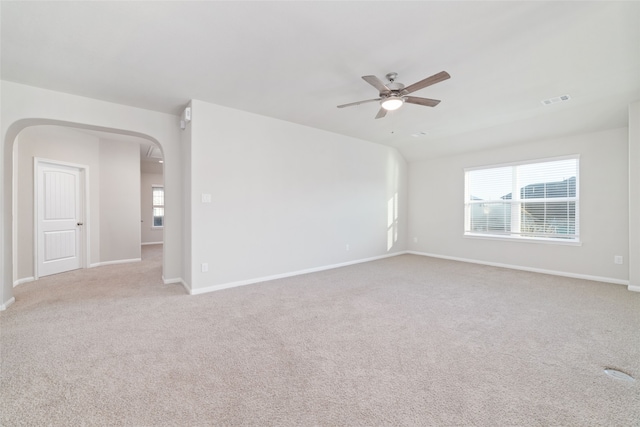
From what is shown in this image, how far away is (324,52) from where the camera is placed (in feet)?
8.22

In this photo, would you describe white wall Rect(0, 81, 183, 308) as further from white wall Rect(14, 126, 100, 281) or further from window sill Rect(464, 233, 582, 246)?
window sill Rect(464, 233, 582, 246)

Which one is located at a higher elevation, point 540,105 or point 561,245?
point 540,105

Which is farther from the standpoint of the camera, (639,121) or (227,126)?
(227,126)

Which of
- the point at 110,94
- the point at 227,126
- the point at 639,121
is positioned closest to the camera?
the point at 110,94

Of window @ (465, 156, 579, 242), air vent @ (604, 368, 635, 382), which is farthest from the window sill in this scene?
air vent @ (604, 368, 635, 382)

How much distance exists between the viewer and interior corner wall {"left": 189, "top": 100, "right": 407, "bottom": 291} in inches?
147

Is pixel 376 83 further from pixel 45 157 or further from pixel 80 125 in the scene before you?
pixel 45 157

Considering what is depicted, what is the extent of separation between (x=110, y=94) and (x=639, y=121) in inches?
284

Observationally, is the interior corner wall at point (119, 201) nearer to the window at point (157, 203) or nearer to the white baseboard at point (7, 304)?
the white baseboard at point (7, 304)

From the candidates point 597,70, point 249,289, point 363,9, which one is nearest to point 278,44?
point 363,9

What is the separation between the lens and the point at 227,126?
12.8 ft

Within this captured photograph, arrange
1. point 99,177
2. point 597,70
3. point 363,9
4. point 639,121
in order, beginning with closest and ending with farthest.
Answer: point 363,9
point 597,70
point 639,121
point 99,177

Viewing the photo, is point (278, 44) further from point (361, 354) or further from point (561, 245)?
point (561, 245)

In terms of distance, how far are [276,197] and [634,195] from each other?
5.31 m
